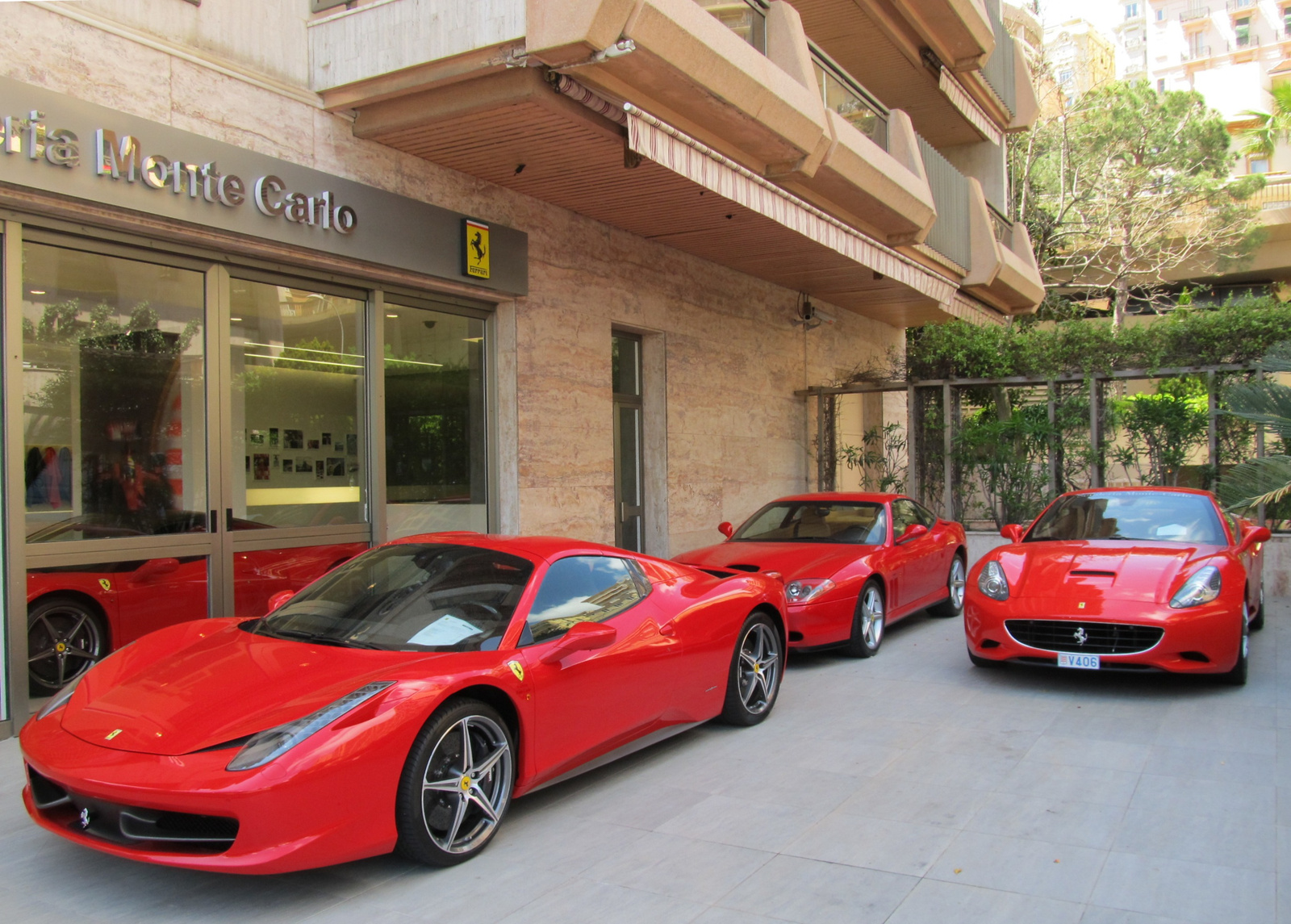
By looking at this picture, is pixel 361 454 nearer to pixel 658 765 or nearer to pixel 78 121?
pixel 78 121

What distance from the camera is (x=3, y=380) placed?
6.04 metres

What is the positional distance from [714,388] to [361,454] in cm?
602

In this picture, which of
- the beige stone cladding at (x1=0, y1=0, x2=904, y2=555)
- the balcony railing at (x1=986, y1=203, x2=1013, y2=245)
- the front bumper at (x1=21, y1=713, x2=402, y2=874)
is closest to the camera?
the front bumper at (x1=21, y1=713, x2=402, y2=874)

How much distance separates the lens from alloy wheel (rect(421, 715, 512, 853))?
384 cm

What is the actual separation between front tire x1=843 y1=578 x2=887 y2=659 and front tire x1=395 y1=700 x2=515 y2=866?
4.43 m

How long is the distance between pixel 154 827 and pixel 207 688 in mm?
619

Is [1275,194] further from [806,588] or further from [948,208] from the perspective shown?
[806,588]

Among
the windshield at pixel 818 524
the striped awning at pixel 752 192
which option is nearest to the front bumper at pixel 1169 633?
the windshield at pixel 818 524

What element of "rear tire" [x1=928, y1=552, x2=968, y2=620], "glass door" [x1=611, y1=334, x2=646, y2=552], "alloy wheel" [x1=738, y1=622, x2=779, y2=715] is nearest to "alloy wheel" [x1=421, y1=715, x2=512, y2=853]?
"alloy wheel" [x1=738, y1=622, x2=779, y2=715]

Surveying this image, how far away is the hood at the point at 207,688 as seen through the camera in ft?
11.7

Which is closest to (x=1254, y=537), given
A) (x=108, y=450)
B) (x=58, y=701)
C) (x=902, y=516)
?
(x=902, y=516)

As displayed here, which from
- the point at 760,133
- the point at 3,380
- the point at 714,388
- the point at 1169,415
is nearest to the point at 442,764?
the point at 3,380

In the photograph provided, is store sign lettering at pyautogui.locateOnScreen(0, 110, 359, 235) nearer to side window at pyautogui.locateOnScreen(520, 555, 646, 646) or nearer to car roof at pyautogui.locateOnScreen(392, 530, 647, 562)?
car roof at pyautogui.locateOnScreen(392, 530, 647, 562)

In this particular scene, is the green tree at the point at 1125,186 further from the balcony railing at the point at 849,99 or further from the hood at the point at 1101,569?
the hood at the point at 1101,569
